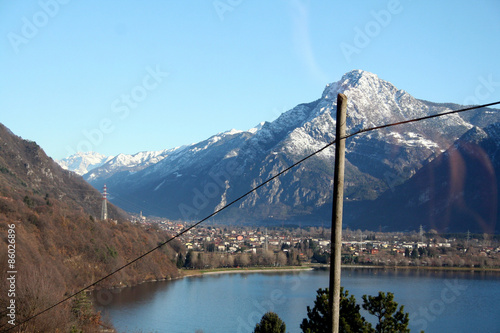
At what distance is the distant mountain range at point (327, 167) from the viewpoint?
110 m

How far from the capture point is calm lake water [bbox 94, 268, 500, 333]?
2389cm

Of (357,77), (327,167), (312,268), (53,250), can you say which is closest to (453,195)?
(327,167)

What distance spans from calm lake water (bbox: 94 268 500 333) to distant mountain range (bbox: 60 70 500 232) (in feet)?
179

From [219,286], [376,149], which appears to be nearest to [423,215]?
[376,149]

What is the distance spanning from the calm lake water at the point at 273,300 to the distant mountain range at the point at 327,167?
179 ft

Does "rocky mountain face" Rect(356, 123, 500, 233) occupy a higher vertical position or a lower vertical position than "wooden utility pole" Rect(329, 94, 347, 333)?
higher

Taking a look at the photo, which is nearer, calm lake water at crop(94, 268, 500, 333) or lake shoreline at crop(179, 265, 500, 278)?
calm lake water at crop(94, 268, 500, 333)

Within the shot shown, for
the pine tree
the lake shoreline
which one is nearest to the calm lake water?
the lake shoreline

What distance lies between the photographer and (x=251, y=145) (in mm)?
145500

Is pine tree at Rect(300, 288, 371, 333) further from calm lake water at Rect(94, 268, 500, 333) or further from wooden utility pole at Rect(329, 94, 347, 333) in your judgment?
calm lake water at Rect(94, 268, 500, 333)

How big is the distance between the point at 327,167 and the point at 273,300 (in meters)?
91.3

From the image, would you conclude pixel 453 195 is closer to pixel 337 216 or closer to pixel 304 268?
pixel 304 268

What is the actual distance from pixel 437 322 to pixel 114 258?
67.1ft

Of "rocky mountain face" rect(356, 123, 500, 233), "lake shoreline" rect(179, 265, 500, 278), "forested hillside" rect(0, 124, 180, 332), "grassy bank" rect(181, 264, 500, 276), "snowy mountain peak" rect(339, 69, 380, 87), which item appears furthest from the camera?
"snowy mountain peak" rect(339, 69, 380, 87)
